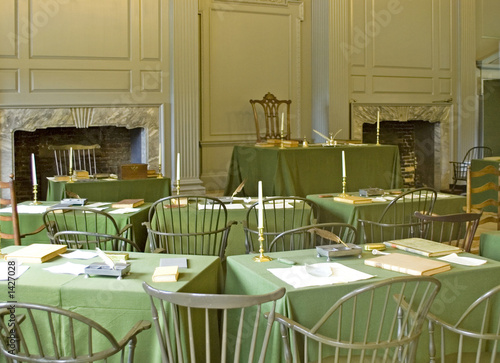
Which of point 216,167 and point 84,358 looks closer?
point 84,358

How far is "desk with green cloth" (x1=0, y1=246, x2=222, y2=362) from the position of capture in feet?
8.51

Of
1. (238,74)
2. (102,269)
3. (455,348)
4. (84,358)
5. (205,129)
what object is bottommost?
(455,348)

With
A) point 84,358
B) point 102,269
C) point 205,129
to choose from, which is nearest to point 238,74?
point 205,129

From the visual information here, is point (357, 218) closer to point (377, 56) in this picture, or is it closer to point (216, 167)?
→ point (216, 167)

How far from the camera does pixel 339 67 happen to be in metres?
10.0

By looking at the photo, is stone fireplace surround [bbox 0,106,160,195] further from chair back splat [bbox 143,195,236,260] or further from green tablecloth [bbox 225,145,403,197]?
chair back splat [bbox 143,195,236,260]

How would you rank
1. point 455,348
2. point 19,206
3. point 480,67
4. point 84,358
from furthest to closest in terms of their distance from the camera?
point 480,67
point 19,206
point 455,348
point 84,358

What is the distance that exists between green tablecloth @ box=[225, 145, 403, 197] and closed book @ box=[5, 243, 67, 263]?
4.03 m

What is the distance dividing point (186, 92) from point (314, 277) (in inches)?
255

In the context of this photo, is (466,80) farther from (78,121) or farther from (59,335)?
(59,335)

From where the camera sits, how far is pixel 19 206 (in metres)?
5.21

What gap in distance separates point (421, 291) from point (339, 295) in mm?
412

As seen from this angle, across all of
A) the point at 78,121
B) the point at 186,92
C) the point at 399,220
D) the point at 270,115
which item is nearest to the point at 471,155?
the point at 270,115

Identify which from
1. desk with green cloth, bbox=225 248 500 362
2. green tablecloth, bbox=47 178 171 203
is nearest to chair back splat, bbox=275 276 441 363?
desk with green cloth, bbox=225 248 500 362
